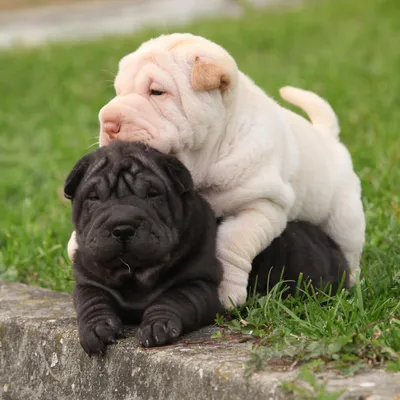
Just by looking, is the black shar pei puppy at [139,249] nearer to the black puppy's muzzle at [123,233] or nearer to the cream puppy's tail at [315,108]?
the black puppy's muzzle at [123,233]

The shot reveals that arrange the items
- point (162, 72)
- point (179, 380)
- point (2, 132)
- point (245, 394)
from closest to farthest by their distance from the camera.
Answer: point (245, 394), point (179, 380), point (162, 72), point (2, 132)

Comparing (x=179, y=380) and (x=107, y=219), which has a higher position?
(x=107, y=219)

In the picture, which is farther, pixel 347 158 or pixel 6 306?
pixel 347 158

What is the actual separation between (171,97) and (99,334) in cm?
102

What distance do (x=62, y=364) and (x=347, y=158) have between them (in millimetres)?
1853

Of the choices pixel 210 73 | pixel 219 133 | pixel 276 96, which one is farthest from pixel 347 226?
pixel 276 96

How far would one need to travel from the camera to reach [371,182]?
603 cm

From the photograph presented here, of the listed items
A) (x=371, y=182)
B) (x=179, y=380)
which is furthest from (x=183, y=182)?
(x=371, y=182)

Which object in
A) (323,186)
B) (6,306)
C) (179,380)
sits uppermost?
(323,186)

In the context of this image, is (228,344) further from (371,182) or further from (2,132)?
(2,132)

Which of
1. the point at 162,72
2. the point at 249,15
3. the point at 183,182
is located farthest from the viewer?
the point at 249,15

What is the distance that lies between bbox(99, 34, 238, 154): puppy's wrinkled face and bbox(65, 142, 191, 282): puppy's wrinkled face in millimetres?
125

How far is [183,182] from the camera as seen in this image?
345 centimetres

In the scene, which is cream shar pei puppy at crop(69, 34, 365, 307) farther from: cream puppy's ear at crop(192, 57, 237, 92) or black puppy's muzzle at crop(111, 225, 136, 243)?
black puppy's muzzle at crop(111, 225, 136, 243)
